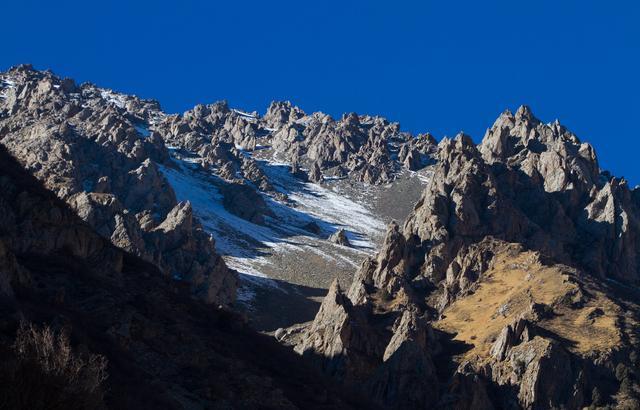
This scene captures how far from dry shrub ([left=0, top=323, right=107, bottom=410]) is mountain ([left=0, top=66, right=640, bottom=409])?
44cm

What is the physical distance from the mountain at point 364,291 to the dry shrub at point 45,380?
443 millimetres

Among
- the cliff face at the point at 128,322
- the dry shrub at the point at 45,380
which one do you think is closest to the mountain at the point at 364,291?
the cliff face at the point at 128,322

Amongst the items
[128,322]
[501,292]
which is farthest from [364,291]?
A: [128,322]

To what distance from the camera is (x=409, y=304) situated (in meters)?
107

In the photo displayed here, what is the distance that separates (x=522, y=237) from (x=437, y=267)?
20.5 meters

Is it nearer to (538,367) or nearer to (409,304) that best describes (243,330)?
(538,367)

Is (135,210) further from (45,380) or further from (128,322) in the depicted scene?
(45,380)

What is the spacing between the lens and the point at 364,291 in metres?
110

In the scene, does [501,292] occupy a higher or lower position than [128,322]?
higher

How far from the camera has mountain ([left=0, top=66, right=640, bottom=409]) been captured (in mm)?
43469

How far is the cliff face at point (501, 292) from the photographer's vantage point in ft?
269

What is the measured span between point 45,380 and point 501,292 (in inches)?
3575

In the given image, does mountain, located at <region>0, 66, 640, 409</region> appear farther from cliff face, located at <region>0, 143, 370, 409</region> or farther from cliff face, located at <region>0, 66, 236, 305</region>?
cliff face, located at <region>0, 66, 236, 305</region>

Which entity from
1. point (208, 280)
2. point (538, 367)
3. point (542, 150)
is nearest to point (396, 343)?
point (538, 367)
